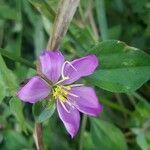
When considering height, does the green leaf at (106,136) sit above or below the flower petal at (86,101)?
below

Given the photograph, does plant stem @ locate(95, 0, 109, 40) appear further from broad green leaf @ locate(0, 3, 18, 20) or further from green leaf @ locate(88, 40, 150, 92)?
green leaf @ locate(88, 40, 150, 92)

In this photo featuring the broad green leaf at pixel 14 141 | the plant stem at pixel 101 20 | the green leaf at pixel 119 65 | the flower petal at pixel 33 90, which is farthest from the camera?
the plant stem at pixel 101 20

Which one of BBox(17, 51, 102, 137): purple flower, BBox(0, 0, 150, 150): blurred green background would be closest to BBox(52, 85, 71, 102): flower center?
BBox(17, 51, 102, 137): purple flower

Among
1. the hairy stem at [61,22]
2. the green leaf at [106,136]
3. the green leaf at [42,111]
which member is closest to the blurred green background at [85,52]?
the green leaf at [106,136]

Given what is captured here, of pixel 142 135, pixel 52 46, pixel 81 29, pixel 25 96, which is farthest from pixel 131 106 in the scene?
pixel 25 96

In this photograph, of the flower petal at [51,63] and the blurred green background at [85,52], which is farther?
the blurred green background at [85,52]

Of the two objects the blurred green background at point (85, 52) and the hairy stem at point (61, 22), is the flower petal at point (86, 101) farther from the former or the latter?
the blurred green background at point (85, 52)

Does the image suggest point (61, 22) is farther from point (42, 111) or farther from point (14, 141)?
point (14, 141)
